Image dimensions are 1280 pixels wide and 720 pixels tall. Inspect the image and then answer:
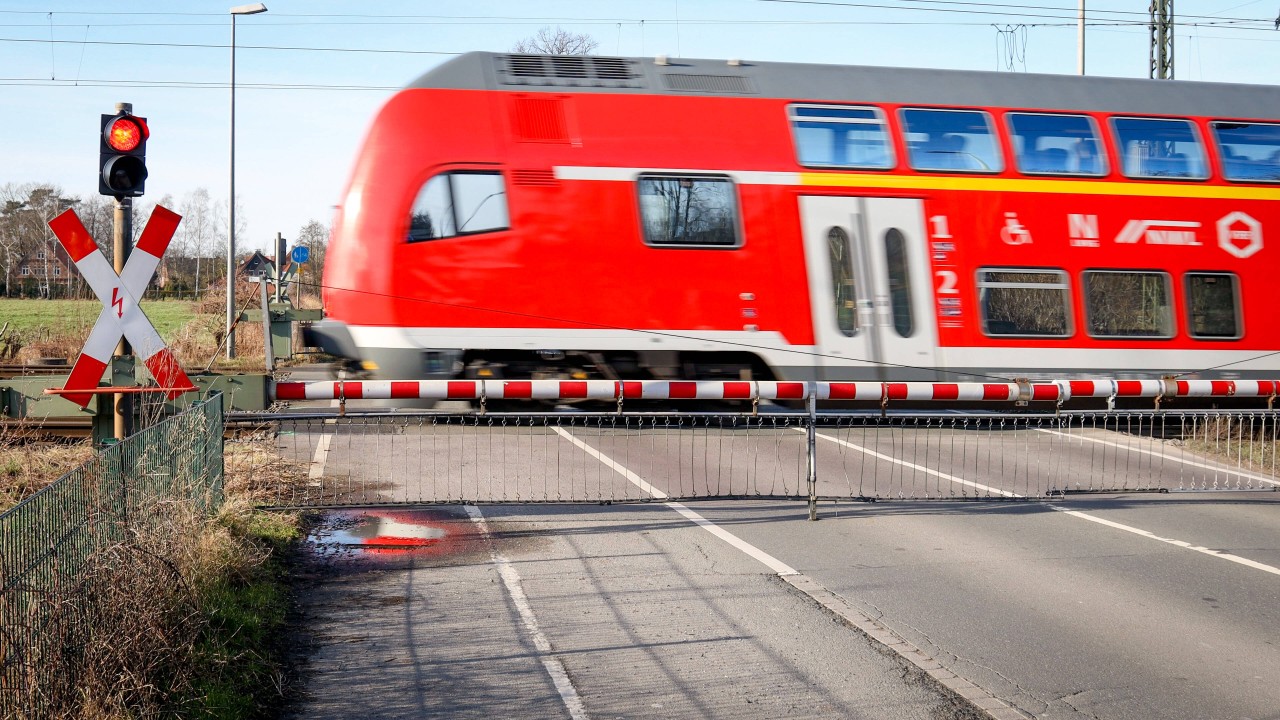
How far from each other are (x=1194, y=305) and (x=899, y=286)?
413 cm

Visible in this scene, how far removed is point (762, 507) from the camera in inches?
405

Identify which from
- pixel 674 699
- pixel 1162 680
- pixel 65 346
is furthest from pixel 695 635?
pixel 65 346

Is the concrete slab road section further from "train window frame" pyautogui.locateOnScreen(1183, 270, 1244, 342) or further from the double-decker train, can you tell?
"train window frame" pyautogui.locateOnScreen(1183, 270, 1244, 342)

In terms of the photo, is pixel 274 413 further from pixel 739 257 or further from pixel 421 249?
pixel 739 257

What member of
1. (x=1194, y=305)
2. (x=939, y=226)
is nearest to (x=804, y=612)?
(x=939, y=226)

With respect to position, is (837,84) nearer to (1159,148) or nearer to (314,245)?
(1159,148)

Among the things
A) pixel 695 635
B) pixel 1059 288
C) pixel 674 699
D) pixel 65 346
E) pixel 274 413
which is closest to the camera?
pixel 674 699

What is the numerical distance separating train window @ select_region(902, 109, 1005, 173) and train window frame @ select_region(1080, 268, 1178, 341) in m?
1.89

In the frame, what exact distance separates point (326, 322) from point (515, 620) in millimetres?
8243

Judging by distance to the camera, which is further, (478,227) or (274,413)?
(478,227)

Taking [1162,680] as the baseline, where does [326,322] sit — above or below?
above

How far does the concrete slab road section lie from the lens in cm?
536

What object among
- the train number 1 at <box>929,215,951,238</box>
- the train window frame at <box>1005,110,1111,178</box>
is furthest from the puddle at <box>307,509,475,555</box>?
the train window frame at <box>1005,110,1111,178</box>

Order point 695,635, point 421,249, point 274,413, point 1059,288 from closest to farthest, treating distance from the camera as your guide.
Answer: point 695,635 → point 274,413 → point 421,249 → point 1059,288
